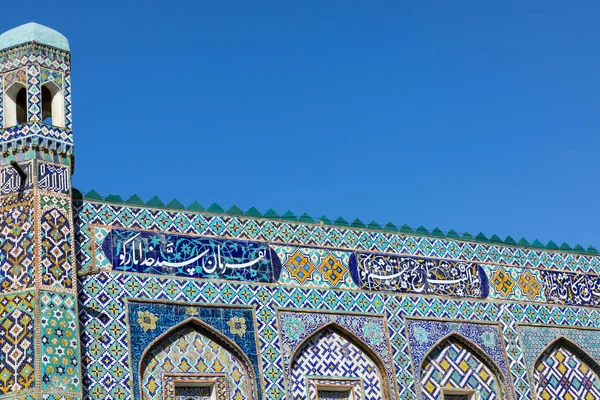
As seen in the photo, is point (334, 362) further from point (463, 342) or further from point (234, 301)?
point (463, 342)

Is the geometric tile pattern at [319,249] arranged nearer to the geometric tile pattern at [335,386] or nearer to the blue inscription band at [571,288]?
the blue inscription band at [571,288]

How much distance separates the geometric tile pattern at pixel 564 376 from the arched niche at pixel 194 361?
3252 mm

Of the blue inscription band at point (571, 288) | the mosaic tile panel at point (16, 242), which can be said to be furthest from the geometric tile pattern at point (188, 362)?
the blue inscription band at point (571, 288)

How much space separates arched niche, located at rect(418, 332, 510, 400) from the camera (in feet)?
34.4

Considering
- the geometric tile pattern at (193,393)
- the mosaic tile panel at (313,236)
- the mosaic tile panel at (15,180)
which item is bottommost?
the geometric tile pattern at (193,393)

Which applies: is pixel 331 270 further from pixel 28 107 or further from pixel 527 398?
pixel 28 107

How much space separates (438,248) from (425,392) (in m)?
1.60

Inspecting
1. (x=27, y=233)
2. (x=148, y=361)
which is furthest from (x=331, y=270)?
(x=27, y=233)

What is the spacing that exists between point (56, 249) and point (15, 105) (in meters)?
1.56

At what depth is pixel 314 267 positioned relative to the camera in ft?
34.0

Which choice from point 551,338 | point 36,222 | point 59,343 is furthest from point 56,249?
point 551,338

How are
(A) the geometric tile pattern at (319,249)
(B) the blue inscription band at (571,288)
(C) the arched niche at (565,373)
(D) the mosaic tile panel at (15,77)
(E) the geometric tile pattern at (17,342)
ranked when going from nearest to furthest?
(E) the geometric tile pattern at (17,342) → (A) the geometric tile pattern at (319,249) → (D) the mosaic tile panel at (15,77) → (C) the arched niche at (565,373) → (B) the blue inscription band at (571,288)

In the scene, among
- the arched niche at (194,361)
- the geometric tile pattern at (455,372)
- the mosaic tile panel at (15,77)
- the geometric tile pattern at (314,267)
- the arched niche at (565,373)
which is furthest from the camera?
the arched niche at (565,373)

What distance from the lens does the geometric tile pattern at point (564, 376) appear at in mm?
11117
